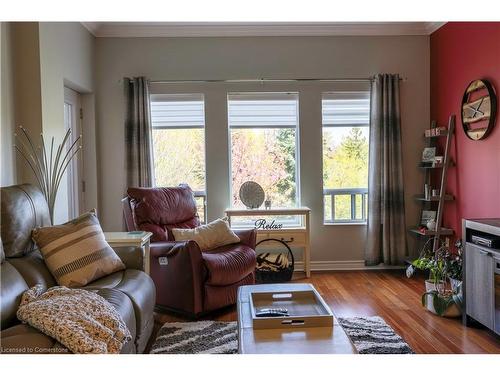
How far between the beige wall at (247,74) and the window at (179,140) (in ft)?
0.36

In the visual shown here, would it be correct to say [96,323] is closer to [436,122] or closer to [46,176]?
[46,176]

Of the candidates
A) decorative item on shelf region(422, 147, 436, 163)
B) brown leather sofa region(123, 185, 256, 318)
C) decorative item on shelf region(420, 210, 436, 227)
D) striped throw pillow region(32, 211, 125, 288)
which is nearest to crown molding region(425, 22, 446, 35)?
decorative item on shelf region(422, 147, 436, 163)

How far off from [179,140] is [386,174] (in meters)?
2.29

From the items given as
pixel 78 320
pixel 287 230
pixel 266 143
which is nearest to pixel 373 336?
pixel 287 230

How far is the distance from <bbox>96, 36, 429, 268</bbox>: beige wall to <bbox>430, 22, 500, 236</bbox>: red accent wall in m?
0.25

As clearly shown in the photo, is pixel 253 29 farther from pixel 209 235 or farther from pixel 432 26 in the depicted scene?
pixel 209 235

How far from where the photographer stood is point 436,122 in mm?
4336

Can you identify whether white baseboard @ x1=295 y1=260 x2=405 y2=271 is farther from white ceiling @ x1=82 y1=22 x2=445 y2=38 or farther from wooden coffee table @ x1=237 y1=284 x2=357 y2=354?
wooden coffee table @ x1=237 y1=284 x2=357 y2=354

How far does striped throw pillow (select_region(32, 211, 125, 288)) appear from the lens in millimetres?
2268

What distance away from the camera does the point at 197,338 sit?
2641 millimetres

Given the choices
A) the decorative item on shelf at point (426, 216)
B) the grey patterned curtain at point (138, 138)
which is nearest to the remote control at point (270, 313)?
the grey patterned curtain at point (138, 138)

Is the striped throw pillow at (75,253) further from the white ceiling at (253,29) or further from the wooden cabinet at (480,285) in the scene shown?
the white ceiling at (253,29)

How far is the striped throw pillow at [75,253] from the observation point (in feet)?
7.44
